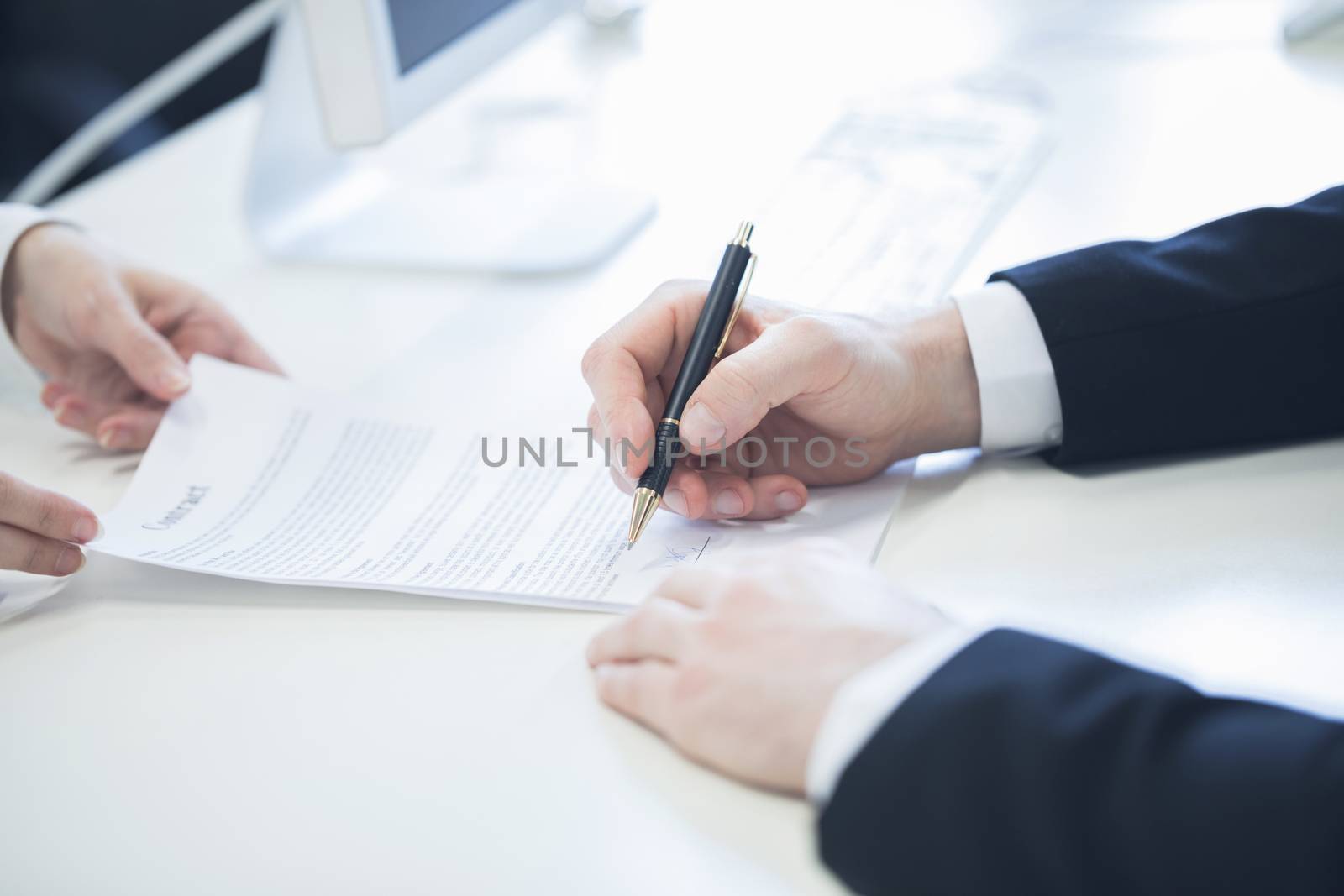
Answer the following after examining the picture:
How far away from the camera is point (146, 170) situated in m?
1.45

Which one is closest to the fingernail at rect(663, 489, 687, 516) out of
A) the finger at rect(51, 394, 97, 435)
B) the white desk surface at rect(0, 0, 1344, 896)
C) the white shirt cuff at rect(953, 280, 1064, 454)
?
the white desk surface at rect(0, 0, 1344, 896)

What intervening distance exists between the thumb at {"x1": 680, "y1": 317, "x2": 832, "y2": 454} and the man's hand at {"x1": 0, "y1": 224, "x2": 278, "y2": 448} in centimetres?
44

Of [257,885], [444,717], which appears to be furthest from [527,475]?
[257,885]

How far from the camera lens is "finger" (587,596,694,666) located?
572 mm

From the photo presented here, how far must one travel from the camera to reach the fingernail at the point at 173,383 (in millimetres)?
874

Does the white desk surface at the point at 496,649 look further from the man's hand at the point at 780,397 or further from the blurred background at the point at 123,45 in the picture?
the blurred background at the point at 123,45

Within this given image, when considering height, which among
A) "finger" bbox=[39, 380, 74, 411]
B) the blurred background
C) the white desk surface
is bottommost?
the white desk surface

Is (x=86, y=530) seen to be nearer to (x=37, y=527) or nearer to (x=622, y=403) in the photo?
(x=37, y=527)

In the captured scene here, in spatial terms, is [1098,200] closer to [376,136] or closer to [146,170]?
[376,136]

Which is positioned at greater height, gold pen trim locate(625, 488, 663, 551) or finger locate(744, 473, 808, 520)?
gold pen trim locate(625, 488, 663, 551)

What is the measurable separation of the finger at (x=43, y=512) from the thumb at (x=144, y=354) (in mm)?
166

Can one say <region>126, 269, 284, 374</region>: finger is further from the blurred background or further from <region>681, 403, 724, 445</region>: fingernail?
the blurred background

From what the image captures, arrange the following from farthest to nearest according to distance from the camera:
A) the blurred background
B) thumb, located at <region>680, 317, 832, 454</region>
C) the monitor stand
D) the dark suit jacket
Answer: the blurred background → the monitor stand → thumb, located at <region>680, 317, 832, 454</region> → the dark suit jacket
